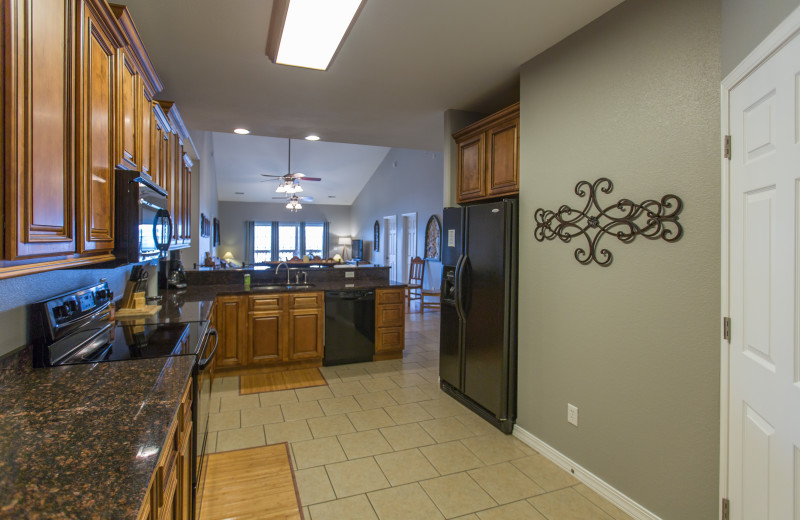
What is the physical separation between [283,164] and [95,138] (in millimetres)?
9896

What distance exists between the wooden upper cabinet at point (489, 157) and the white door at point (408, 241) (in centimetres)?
577

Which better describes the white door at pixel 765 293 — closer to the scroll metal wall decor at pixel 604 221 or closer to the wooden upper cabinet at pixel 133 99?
the scroll metal wall decor at pixel 604 221

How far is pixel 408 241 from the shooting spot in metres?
10.0

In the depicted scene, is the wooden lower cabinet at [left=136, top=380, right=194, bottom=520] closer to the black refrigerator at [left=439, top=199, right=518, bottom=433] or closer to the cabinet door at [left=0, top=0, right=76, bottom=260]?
the cabinet door at [left=0, top=0, right=76, bottom=260]

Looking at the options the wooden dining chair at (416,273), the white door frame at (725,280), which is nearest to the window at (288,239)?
A: the wooden dining chair at (416,273)

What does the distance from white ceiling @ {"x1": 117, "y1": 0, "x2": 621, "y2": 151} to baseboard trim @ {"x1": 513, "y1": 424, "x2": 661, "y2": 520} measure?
2448 mm

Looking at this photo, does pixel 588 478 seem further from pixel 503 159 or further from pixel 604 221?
pixel 503 159

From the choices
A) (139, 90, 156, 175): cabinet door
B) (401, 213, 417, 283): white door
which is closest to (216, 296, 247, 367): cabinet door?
(139, 90, 156, 175): cabinet door

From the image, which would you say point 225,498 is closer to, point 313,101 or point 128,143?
point 128,143

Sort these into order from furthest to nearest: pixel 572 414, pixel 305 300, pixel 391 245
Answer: pixel 391 245, pixel 305 300, pixel 572 414

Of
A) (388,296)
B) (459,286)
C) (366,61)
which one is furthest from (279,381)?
(366,61)

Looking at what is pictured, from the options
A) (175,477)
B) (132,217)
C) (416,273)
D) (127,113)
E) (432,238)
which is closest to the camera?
(175,477)

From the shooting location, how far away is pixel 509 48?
2.61 meters

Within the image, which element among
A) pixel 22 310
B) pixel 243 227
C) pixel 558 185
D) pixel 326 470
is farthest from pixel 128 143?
pixel 243 227
